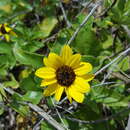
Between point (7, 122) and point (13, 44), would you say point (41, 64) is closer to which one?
point (13, 44)

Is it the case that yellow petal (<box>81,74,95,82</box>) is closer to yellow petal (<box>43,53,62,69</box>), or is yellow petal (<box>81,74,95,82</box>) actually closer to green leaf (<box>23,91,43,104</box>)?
yellow petal (<box>43,53,62,69</box>)

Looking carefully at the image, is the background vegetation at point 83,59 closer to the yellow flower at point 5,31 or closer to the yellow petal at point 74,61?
the yellow flower at point 5,31

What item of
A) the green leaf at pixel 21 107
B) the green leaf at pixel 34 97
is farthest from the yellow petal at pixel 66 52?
the green leaf at pixel 21 107

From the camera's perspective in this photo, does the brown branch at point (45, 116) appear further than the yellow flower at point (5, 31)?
No

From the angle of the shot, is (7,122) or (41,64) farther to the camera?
(7,122)

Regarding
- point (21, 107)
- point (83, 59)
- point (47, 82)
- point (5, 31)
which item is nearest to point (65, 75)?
point (47, 82)

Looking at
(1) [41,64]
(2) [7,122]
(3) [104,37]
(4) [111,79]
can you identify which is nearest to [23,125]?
(2) [7,122]

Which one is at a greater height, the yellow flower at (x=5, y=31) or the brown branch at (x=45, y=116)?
the yellow flower at (x=5, y=31)

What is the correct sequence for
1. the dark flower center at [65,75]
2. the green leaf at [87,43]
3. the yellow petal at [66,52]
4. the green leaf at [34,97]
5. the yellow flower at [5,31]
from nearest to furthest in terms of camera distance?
1. the yellow petal at [66,52]
2. the dark flower center at [65,75]
3. the green leaf at [34,97]
4. the green leaf at [87,43]
5. the yellow flower at [5,31]
